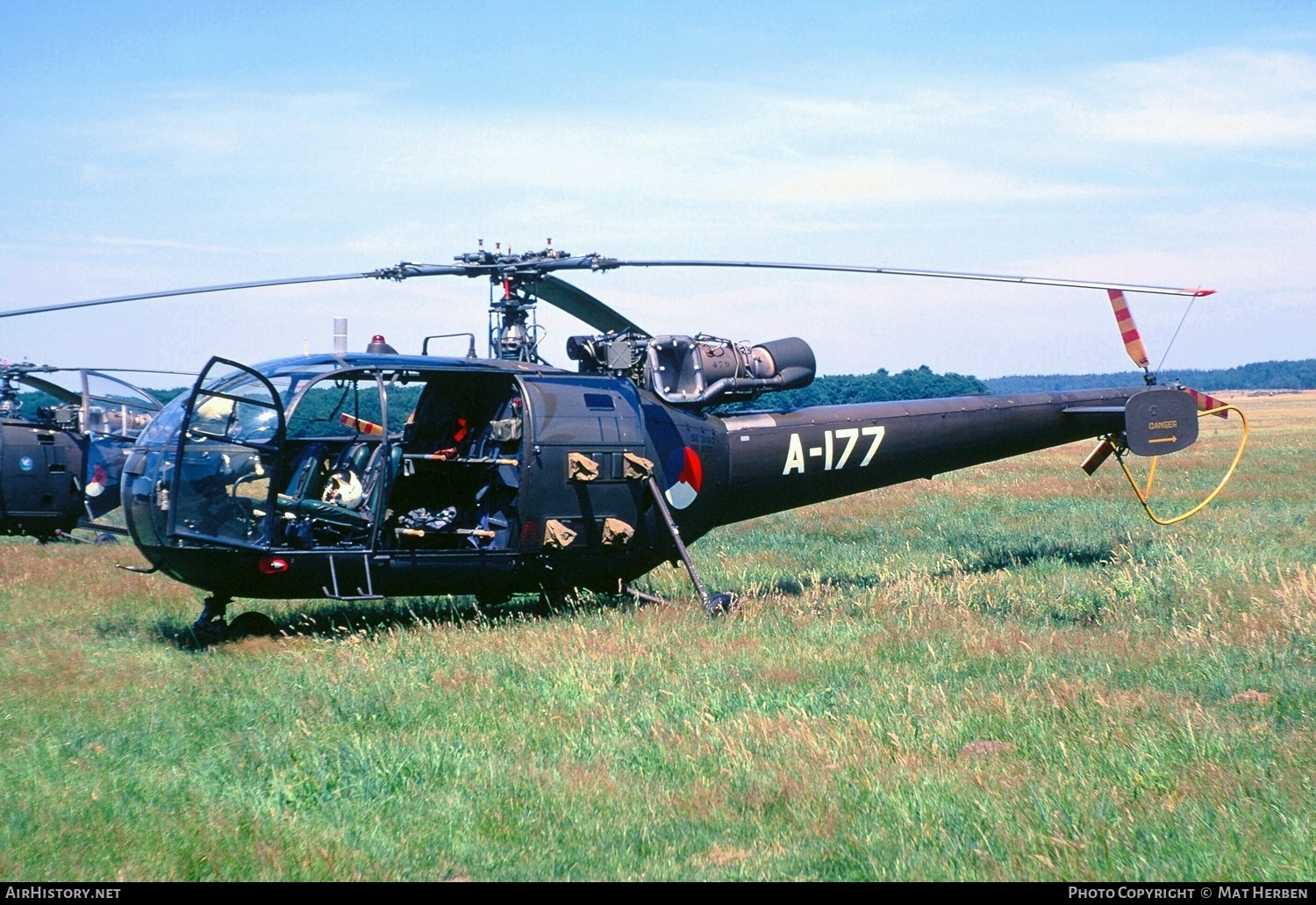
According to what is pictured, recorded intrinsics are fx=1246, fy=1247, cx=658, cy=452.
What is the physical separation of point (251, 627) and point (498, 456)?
2558mm

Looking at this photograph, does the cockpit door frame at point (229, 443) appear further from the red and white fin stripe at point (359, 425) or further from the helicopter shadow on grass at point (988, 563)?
the helicopter shadow on grass at point (988, 563)

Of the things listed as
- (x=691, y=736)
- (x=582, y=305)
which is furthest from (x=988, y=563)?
(x=691, y=736)

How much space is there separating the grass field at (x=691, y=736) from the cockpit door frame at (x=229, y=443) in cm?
96

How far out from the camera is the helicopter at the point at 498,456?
970 centimetres

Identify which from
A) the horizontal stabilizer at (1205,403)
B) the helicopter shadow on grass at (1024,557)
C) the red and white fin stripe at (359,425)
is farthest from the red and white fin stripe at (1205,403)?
the red and white fin stripe at (359,425)

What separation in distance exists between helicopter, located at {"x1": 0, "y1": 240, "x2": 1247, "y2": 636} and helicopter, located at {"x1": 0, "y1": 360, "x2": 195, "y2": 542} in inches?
261

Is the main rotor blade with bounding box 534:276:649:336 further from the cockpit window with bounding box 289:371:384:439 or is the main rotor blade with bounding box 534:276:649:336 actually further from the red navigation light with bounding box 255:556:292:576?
the red navigation light with bounding box 255:556:292:576

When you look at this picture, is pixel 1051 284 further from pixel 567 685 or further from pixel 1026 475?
pixel 1026 475

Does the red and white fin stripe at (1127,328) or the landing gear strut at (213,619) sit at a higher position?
the red and white fin stripe at (1127,328)

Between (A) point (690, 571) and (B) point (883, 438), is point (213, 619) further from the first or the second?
(B) point (883, 438)

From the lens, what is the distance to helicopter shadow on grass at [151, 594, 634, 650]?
10656 millimetres

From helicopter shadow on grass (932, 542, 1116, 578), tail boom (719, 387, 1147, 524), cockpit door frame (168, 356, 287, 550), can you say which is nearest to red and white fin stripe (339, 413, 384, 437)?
cockpit door frame (168, 356, 287, 550)

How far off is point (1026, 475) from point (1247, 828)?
25833 mm
